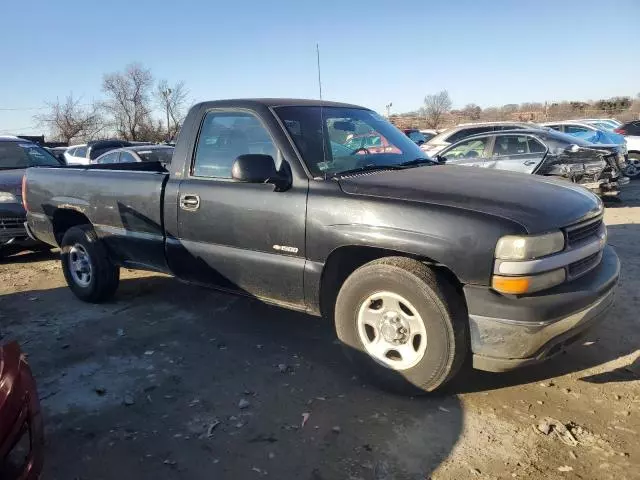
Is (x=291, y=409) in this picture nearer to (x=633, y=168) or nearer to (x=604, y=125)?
(x=633, y=168)

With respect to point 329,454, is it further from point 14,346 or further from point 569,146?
point 569,146

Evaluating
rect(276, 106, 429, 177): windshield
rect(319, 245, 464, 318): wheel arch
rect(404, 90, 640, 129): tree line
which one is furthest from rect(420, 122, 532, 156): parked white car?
rect(404, 90, 640, 129): tree line

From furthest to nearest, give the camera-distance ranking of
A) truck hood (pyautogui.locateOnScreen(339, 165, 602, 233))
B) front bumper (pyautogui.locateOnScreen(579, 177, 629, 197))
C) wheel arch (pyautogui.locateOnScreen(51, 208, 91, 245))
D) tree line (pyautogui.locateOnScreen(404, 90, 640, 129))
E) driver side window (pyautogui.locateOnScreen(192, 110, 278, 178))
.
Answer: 1. tree line (pyautogui.locateOnScreen(404, 90, 640, 129))
2. front bumper (pyautogui.locateOnScreen(579, 177, 629, 197))
3. wheel arch (pyautogui.locateOnScreen(51, 208, 91, 245))
4. driver side window (pyautogui.locateOnScreen(192, 110, 278, 178))
5. truck hood (pyautogui.locateOnScreen(339, 165, 602, 233))

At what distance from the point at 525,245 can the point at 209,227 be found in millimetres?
2309

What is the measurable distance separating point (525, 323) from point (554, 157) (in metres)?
7.85

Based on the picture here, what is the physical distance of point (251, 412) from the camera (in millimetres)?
3141

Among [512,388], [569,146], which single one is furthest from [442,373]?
[569,146]

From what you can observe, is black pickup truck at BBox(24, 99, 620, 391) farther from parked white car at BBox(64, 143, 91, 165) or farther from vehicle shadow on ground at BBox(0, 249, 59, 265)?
parked white car at BBox(64, 143, 91, 165)

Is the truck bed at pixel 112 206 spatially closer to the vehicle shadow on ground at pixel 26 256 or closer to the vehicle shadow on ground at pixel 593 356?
the vehicle shadow on ground at pixel 26 256

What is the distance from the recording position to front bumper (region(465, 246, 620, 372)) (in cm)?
276

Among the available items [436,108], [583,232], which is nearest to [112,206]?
[583,232]

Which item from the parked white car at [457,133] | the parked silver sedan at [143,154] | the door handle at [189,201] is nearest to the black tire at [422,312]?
the door handle at [189,201]

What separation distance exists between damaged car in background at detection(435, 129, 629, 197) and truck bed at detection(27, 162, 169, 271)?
6621 millimetres

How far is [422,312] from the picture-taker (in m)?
3.00
